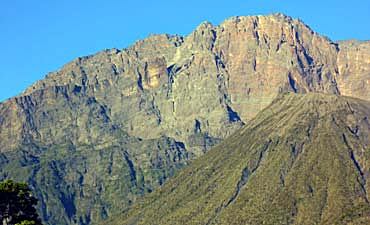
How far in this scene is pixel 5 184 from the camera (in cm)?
19650

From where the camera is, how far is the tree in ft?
629

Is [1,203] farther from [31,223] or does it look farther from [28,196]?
Result: [31,223]

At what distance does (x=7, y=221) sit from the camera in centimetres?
19462

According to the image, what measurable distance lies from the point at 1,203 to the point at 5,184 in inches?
231

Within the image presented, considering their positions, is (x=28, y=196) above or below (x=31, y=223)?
above

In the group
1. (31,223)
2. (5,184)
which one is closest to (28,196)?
(5,184)

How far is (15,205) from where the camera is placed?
194 metres

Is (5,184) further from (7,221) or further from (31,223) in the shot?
(31,223)

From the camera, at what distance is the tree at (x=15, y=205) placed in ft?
629

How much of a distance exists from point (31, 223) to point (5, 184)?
27364 mm

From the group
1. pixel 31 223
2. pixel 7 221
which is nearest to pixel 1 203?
pixel 7 221

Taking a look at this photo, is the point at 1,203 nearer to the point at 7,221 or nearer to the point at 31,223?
the point at 7,221

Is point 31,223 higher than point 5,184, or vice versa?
point 5,184

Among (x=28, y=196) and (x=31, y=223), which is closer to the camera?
(x=31, y=223)
